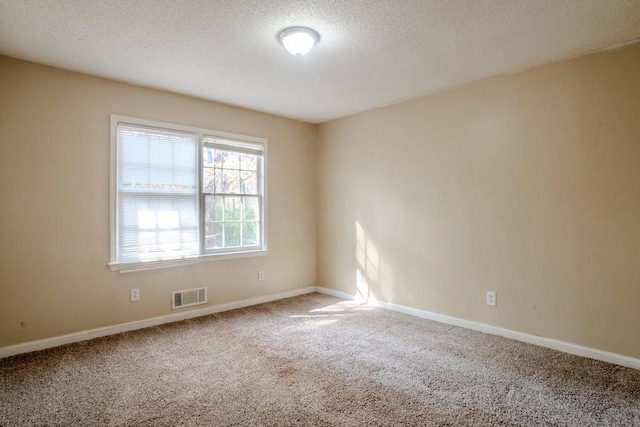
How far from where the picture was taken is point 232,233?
14.6 feet

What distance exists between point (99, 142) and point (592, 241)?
4.53 m

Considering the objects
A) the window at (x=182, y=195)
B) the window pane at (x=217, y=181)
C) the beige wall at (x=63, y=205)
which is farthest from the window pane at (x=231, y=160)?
the beige wall at (x=63, y=205)

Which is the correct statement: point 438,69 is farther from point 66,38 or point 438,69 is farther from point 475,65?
point 66,38

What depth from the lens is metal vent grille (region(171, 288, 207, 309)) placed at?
3.89 metres

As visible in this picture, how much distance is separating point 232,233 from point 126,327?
1.54 meters

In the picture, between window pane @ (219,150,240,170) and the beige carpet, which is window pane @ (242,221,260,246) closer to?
window pane @ (219,150,240,170)

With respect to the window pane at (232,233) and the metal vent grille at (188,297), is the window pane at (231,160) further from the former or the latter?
the metal vent grille at (188,297)

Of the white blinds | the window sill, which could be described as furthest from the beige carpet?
the white blinds

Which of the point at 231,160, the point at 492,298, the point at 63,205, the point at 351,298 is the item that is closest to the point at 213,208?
the point at 231,160

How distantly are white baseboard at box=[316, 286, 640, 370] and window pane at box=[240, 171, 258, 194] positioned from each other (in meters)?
2.13

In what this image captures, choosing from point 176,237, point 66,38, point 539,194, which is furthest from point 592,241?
point 66,38

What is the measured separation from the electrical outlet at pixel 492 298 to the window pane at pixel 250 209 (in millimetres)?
2913

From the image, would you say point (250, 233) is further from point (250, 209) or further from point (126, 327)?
point (126, 327)

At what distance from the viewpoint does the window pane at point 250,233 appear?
4.57 m
